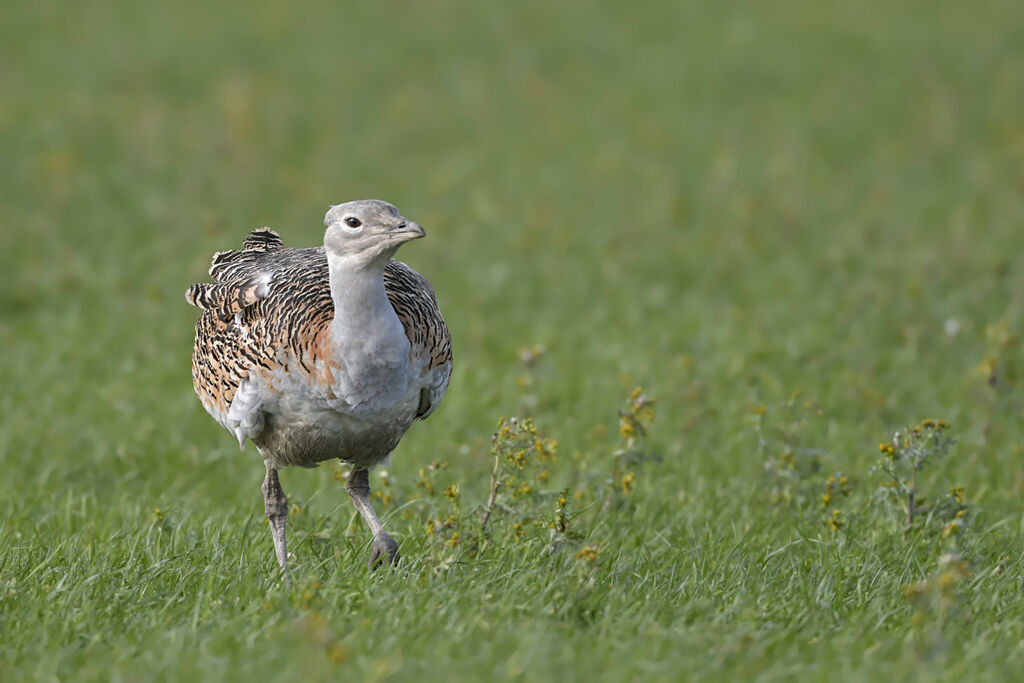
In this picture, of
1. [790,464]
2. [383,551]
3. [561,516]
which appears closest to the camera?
[561,516]

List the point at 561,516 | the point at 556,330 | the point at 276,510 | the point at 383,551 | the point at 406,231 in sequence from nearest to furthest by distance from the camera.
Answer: the point at 406,231 → the point at 561,516 → the point at 383,551 → the point at 276,510 → the point at 556,330

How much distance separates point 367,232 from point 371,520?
1.26 metres

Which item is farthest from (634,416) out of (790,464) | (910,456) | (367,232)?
(367,232)

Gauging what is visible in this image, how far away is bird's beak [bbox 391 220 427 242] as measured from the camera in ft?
13.8

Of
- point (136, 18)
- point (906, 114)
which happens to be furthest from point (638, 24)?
point (136, 18)

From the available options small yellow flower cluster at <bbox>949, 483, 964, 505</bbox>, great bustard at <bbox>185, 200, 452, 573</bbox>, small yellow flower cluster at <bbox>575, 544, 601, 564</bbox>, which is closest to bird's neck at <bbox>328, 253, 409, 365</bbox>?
great bustard at <bbox>185, 200, 452, 573</bbox>

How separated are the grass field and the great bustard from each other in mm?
379

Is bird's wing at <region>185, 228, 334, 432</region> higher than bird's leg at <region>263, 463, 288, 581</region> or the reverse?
higher

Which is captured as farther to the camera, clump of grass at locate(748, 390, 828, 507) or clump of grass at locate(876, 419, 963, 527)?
clump of grass at locate(748, 390, 828, 507)

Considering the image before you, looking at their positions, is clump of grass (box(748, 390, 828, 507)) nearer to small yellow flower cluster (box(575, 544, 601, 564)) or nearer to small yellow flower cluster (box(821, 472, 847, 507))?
small yellow flower cluster (box(821, 472, 847, 507))

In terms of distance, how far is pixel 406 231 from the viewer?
4.25 m

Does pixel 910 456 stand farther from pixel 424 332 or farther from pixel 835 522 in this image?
pixel 424 332

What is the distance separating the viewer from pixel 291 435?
15.4ft

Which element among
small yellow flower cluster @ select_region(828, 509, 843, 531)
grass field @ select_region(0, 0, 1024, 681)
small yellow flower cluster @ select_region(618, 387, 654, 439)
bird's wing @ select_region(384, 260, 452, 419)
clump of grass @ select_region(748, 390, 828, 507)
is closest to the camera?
grass field @ select_region(0, 0, 1024, 681)
